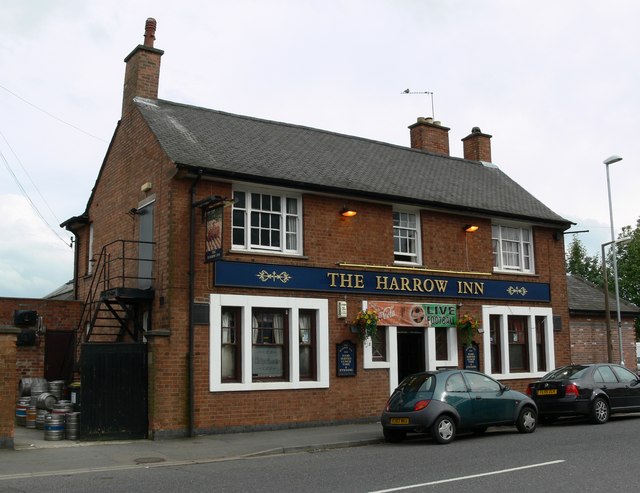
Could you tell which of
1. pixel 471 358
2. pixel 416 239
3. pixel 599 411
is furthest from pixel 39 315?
pixel 599 411

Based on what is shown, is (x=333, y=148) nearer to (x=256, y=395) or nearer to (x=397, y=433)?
(x=256, y=395)

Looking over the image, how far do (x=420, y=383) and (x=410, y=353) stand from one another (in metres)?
5.79

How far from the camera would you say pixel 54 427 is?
14.4 meters

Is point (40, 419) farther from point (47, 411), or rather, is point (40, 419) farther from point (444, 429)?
point (444, 429)

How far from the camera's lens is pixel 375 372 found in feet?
60.4

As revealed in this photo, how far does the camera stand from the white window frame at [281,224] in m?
16.8

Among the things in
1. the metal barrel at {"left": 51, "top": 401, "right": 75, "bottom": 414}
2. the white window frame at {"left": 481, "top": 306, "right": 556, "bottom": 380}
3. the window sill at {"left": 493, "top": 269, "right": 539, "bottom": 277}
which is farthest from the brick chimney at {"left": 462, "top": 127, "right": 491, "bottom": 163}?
the metal barrel at {"left": 51, "top": 401, "right": 75, "bottom": 414}

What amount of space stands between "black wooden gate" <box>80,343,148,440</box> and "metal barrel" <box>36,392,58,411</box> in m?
2.19

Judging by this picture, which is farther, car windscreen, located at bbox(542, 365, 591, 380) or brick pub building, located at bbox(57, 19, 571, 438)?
car windscreen, located at bbox(542, 365, 591, 380)

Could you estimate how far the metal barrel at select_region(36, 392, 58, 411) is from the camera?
16328mm

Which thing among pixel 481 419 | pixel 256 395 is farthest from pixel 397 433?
pixel 256 395

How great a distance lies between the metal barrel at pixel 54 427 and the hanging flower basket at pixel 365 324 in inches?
279

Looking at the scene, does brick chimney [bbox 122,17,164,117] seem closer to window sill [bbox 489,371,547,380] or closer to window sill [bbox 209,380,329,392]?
window sill [bbox 209,380,329,392]

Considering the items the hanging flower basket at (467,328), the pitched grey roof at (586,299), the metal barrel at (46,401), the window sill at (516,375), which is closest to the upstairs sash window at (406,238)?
the hanging flower basket at (467,328)
